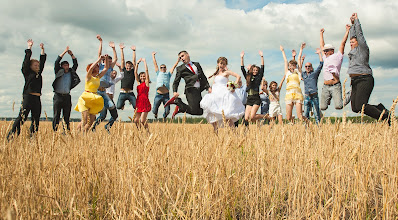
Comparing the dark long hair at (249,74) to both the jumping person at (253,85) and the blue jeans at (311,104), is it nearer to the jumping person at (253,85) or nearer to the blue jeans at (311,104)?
the jumping person at (253,85)

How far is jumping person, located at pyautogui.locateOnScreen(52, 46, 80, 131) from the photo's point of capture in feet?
22.5

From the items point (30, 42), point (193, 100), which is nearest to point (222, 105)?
point (193, 100)

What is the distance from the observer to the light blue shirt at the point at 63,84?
6.86 meters

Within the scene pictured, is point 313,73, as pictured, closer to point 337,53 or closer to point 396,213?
point 337,53

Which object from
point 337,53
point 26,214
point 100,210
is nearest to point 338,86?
point 337,53

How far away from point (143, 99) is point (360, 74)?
5.03 metres

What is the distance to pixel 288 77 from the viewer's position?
307 inches

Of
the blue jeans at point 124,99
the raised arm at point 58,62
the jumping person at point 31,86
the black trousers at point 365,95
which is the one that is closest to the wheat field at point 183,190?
the black trousers at point 365,95

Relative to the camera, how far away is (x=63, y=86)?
22.7ft

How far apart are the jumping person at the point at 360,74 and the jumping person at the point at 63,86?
6240mm

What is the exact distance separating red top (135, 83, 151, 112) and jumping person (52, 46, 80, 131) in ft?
5.01

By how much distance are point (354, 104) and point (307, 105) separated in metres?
1.81

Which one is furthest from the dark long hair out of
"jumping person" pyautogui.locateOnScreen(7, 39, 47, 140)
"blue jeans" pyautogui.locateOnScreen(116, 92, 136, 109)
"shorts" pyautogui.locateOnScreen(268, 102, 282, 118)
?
"jumping person" pyautogui.locateOnScreen(7, 39, 47, 140)

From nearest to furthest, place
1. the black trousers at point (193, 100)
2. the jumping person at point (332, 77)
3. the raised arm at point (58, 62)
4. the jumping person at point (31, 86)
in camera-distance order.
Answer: the jumping person at point (31, 86) < the black trousers at point (193, 100) < the jumping person at point (332, 77) < the raised arm at point (58, 62)
